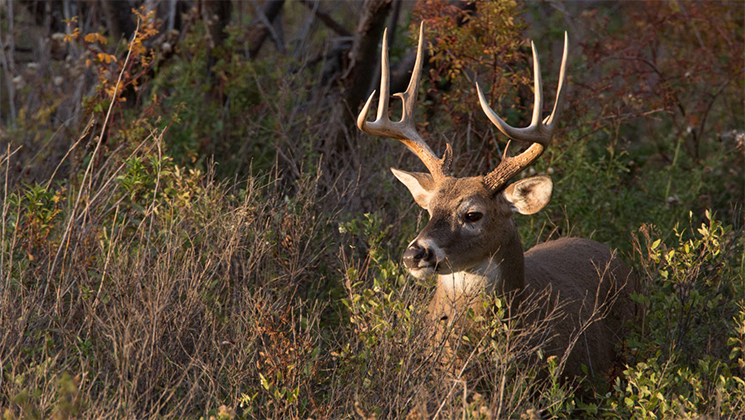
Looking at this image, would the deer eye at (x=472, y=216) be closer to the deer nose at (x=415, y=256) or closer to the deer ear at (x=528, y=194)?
the deer ear at (x=528, y=194)

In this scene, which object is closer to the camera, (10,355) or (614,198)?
(10,355)

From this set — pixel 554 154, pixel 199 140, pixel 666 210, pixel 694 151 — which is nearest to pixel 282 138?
pixel 199 140

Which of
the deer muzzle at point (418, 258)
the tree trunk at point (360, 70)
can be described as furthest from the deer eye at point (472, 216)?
the tree trunk at point (360, 70)

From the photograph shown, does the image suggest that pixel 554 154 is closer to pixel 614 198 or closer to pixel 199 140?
pixel 614 198

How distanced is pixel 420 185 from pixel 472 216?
0.51 metres

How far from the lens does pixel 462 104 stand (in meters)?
6.39

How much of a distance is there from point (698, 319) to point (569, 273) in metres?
0.75

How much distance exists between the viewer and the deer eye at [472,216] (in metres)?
4.01

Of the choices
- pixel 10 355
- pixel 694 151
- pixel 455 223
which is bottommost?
pixel 694 151

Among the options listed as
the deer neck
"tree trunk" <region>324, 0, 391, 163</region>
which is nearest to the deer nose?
the deer neck

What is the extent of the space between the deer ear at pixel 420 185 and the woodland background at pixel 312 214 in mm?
301

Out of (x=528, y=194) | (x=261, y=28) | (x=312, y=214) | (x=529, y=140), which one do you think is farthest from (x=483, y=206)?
(x=261, y=28)

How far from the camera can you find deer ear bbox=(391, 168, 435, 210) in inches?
173

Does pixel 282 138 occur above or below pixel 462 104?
below
